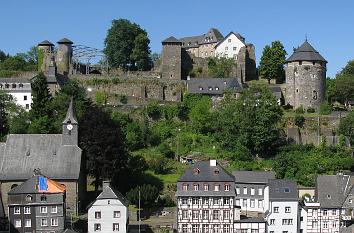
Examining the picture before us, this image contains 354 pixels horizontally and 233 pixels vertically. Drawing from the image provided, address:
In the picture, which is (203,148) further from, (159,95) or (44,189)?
(44,189)

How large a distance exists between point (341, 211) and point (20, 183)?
93.9ft

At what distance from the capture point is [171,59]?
98.4 m

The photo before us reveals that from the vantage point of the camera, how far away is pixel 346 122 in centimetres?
8419

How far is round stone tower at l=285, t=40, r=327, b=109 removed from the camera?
9250 cm

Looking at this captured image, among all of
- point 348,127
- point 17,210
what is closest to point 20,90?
point 17,210

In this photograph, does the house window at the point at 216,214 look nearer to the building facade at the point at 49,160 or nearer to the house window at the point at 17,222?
the building facade at the point at 49,160

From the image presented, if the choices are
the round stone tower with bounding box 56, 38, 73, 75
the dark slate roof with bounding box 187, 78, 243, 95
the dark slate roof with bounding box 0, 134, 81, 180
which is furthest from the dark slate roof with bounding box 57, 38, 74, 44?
the dark slate roof with bounding box 0, 134, 81, 180

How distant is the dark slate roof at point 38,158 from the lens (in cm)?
6544

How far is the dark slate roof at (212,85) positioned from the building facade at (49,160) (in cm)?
2753

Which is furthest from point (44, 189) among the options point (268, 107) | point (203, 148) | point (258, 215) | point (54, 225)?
point (268, 107)

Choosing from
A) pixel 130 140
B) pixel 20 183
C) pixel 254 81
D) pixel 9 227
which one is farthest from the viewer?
pixel 254 81

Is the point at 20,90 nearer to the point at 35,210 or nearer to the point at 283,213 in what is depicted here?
the point at 35,210

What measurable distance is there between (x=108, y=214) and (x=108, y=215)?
83 mm

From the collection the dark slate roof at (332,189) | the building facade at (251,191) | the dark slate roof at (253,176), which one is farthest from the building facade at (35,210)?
the dark slate roof at (332,189)
